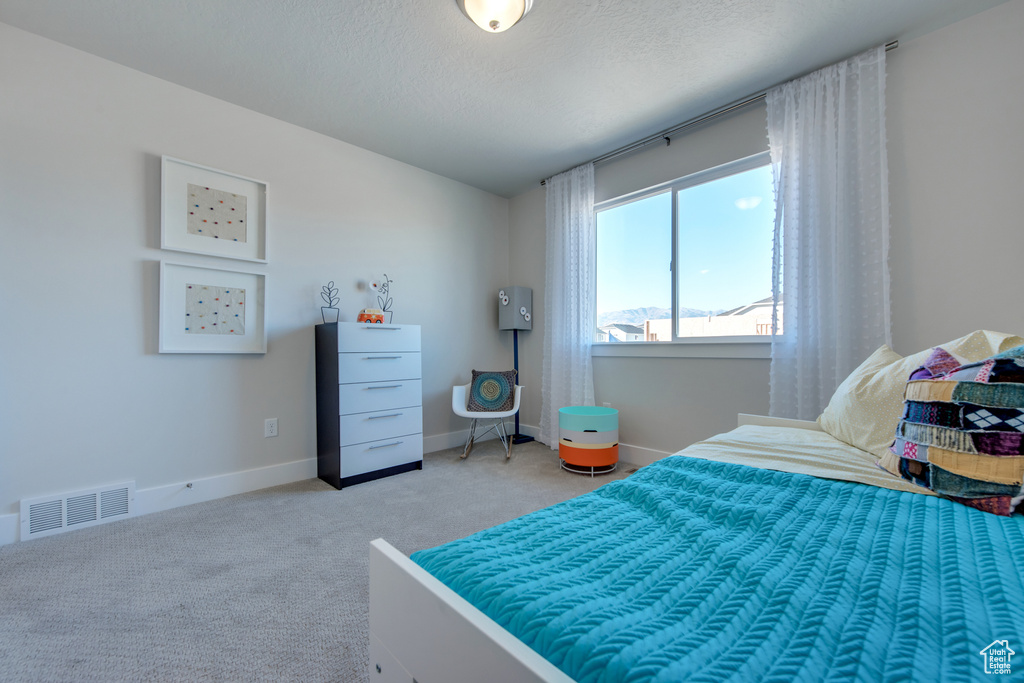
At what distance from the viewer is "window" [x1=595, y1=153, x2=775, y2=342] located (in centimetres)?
262

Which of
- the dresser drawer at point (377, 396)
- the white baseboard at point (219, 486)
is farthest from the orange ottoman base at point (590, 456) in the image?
the white baseboard at point (219, 486)

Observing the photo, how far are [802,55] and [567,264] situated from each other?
6.25 feet

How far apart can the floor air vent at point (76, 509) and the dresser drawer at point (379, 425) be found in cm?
109

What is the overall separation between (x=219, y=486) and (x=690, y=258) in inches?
133

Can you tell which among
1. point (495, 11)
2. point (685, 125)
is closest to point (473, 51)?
point (495, 11)

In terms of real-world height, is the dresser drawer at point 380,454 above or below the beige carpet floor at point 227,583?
above

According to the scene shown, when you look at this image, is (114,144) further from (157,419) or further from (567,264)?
(567,264)

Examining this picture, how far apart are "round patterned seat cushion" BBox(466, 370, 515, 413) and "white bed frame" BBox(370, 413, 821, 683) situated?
2.65 meters

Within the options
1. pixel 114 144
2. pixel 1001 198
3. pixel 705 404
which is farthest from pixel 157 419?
pixel 1001 198

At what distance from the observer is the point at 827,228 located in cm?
223

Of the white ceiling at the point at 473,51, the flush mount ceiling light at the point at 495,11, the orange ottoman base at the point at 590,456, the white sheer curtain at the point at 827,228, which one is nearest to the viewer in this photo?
the flush mount ceiling light at the point at 495,11

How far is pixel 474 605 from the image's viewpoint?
657 millimetres

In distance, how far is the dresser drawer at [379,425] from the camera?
2696mm

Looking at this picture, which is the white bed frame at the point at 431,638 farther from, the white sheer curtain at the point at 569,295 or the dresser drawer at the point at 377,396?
the white sheer curtain at the point at 569,295
